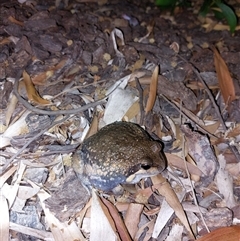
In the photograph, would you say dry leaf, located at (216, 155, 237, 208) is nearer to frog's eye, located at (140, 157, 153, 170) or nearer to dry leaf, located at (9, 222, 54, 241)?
frog's eye, located at (140, 157, 153, 170)

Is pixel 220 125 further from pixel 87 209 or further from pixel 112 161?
pixel 87 209

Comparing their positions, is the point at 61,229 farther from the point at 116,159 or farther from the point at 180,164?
the point at 180,164

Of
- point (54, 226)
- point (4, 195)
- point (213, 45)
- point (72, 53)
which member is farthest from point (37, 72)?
point (213, 45)

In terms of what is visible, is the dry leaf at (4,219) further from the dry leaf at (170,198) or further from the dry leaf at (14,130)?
the dry leaf at (170,198)

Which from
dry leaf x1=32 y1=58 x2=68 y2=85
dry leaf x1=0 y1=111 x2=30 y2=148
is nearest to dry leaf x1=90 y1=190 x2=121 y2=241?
dry leaf x1=0 y1=111 x2=30 y2=148

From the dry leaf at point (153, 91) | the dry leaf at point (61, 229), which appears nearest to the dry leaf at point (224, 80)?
the dry leaf at point (153, 91)

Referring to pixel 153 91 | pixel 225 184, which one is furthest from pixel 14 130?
pixel 225 184

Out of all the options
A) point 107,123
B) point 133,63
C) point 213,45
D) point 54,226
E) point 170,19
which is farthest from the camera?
point 170,19
